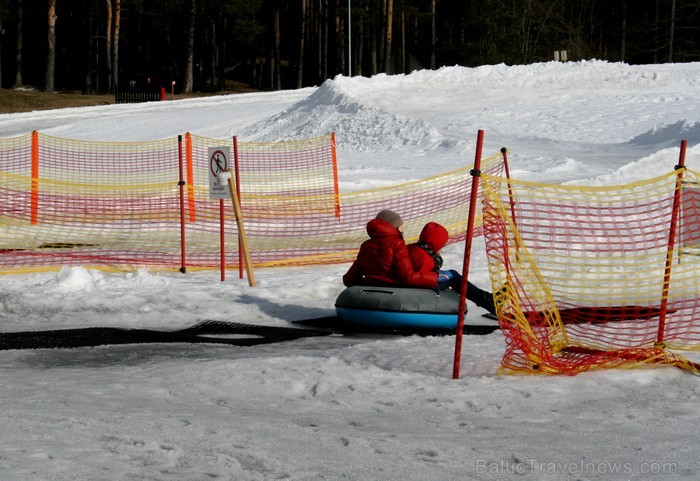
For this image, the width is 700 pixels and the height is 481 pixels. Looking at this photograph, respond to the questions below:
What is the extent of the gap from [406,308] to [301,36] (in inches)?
2171

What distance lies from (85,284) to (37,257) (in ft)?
9.85

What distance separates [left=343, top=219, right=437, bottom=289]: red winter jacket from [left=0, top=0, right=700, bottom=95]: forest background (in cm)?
4544

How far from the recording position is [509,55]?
207 feet

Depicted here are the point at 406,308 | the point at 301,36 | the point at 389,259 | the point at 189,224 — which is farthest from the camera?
the point at 301,36

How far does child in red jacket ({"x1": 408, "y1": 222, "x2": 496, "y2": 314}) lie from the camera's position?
9.98 meters

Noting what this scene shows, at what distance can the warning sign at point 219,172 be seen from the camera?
1212 cm

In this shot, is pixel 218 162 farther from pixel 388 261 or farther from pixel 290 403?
pixel 290 403

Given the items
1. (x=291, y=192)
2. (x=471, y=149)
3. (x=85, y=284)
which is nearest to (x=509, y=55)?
(x=471, y=149)

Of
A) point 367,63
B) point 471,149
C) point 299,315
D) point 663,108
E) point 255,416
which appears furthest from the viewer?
point 367,63

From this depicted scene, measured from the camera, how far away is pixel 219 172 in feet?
40.5

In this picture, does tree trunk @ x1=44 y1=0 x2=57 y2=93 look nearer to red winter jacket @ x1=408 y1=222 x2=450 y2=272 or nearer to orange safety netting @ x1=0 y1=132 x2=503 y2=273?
orange safety netting @ x1=0 y1=132 x2=503 y2=273

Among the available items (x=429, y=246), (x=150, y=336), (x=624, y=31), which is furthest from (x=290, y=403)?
(x=624, y=31)

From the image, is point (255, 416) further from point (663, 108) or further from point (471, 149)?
point (663, 108)

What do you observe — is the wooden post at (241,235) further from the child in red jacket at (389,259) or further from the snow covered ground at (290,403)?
the child in red jacket at (389,259)
